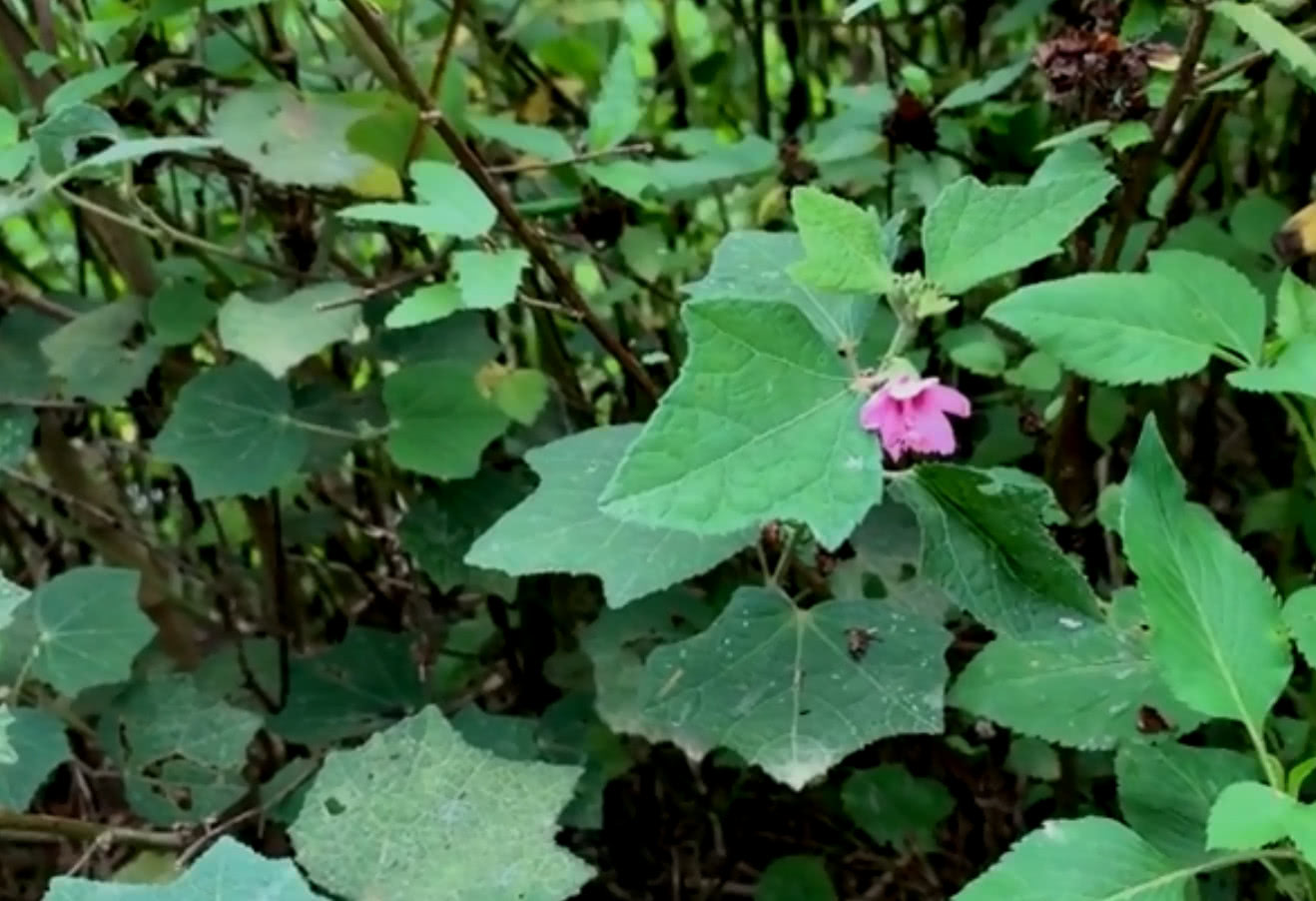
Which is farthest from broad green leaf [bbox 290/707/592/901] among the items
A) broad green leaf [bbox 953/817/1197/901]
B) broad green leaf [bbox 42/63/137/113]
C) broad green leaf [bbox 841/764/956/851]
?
broad green leaf [bbox 42/63/137/113]

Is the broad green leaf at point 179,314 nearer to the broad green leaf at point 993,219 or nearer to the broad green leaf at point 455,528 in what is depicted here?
the broad green leaf at point 455,528

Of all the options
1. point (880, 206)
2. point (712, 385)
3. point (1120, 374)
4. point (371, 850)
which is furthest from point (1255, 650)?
point (880, 206)

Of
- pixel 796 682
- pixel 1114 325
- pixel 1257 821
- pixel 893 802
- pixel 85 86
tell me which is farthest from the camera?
pixel 893 802

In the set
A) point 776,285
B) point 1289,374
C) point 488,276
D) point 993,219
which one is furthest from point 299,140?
point 1289,374

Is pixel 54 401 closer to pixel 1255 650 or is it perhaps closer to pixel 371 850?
pixel 371 850

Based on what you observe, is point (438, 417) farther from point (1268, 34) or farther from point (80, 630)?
point (1268, 34)

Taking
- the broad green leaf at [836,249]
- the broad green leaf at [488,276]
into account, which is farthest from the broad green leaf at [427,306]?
the broad green leaf at [836,249]
